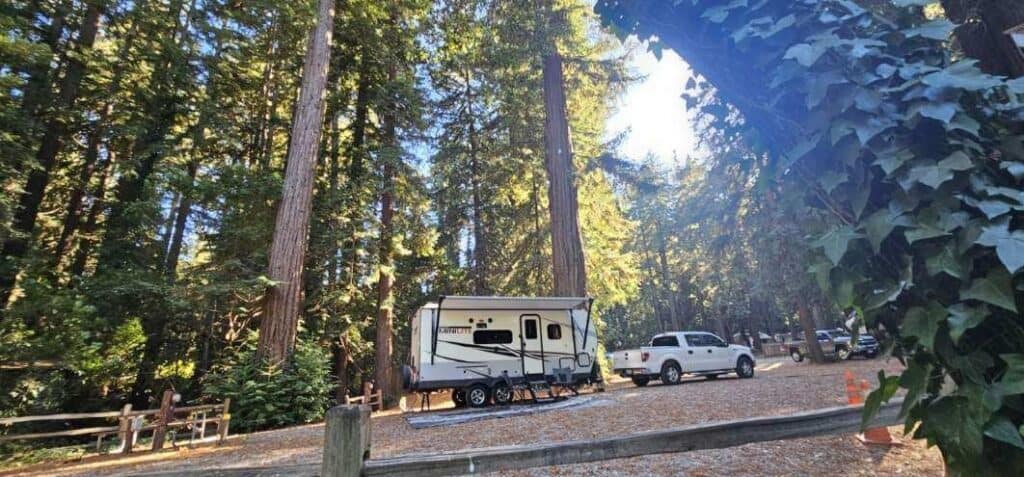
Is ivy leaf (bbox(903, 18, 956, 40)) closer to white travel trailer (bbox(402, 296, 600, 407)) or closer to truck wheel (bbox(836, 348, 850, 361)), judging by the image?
white travel trailer (bbox(402, 296, 600, 407))

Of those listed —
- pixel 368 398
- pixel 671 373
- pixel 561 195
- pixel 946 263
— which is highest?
pixel 561 195

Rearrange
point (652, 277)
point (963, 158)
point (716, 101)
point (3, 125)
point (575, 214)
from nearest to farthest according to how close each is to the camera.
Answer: point (963, 158)
point (716, 101)
point (3, 125)
point (575, 214)
point (652, 277)

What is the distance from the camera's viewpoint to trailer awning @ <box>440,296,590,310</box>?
36.3 ft

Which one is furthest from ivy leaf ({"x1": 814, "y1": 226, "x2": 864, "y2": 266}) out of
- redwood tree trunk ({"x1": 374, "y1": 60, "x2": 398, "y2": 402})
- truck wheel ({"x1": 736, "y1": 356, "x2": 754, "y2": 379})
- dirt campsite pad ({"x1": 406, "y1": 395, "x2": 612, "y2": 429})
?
truck wheel ({"x1": 736, "y1": 356, "x2": 754, "y2": 379})

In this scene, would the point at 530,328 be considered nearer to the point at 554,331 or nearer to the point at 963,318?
the point at 554,331

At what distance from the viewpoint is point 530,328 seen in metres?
11.7

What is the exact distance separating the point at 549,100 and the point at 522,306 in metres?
6.18

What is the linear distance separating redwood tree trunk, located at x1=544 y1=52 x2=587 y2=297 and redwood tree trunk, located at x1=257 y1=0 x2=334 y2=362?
20.9 ft

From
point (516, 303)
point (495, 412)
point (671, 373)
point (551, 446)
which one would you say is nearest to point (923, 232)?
point (551, 446)

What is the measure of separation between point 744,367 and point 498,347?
27.4 ft

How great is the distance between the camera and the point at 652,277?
4094 centimetres

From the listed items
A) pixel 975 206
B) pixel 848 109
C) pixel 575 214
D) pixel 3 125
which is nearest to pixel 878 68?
pixel 848 109

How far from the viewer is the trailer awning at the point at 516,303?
Result: 435 inches

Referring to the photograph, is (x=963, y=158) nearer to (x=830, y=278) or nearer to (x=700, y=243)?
(x=830, y=278)
